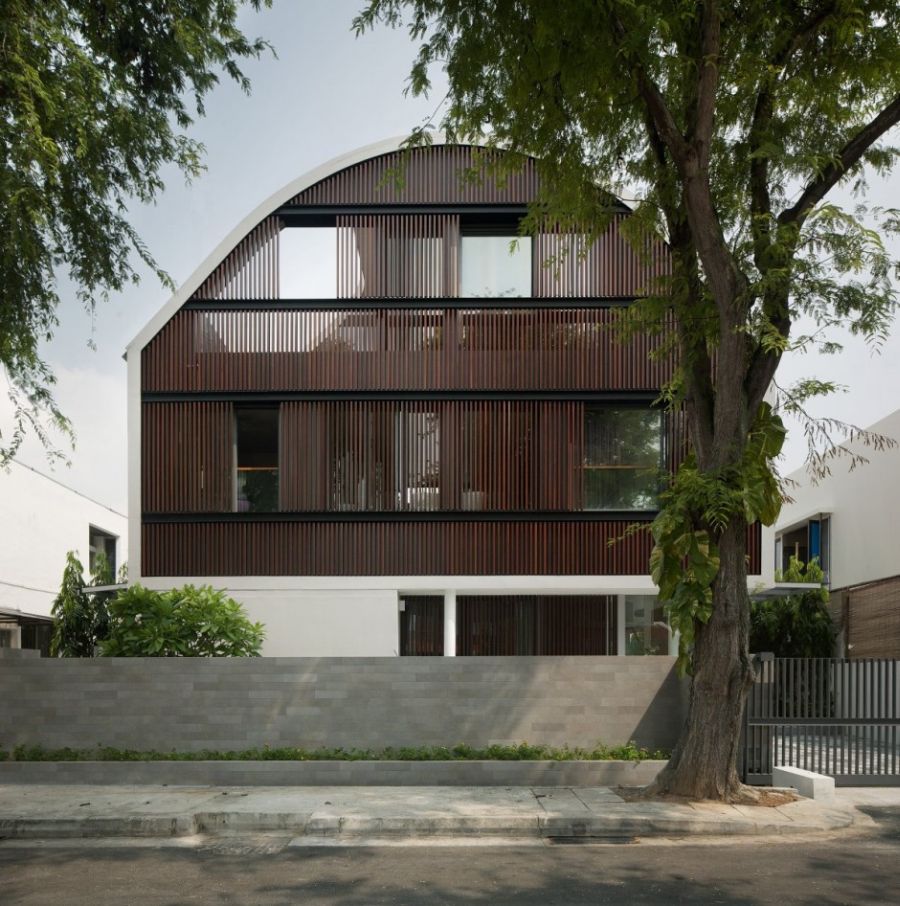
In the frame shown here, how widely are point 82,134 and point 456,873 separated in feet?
29.4

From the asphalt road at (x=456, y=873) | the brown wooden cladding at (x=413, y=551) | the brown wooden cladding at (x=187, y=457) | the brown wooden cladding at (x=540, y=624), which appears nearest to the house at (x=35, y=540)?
the brown wooden cladding at (x=187, y=457)

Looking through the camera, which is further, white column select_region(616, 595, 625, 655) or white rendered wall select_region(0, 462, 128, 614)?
white rendered wall select_region(0, 462, 128, 614)

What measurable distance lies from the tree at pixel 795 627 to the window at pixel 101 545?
28.1 m

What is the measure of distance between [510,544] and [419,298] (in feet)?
15.9

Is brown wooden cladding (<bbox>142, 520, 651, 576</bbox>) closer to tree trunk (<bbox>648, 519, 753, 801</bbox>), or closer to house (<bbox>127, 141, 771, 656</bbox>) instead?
house (<bbox>127, 141, 771, 656</bbox>)

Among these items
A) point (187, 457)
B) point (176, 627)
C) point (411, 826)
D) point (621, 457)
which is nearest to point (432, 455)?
point (621, 457)

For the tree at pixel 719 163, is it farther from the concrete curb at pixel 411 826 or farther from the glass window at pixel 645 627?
the glass window at pixel 645 627

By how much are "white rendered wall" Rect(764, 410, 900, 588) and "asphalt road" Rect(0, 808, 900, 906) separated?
1516 centimetres

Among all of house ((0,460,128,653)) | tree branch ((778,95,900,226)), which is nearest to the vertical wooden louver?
tree branch ((778,95,900,226))

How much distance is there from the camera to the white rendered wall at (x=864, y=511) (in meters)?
26.5

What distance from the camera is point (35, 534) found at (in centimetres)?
3662

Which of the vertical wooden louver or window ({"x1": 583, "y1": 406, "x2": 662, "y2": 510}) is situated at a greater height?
the vertical wooden louver

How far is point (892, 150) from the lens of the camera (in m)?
14.0

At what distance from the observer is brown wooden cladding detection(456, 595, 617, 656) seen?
22016 mm
